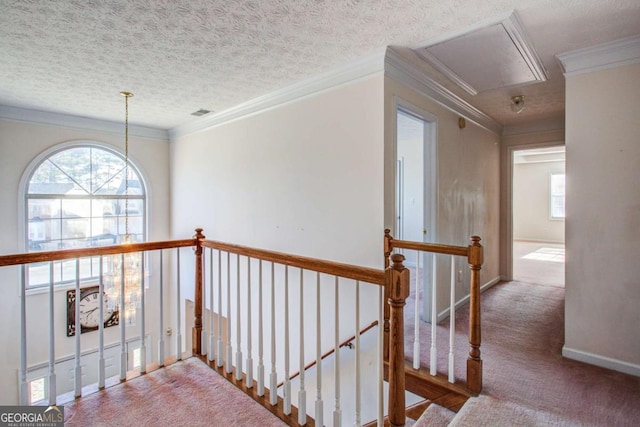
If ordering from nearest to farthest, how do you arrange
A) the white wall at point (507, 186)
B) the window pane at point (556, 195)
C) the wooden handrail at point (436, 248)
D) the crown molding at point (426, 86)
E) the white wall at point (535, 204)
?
1. the wooden handrail at point (436, 248)
2. the crown molding at point (426, 86)
3. the white wall at point (507, 186)
4. the window pane at point (556, 195)
5. the white wall at point (535, 204)

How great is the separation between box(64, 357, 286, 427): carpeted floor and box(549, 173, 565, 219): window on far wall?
31.1 feet

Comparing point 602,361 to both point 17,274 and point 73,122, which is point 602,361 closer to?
point 17,274

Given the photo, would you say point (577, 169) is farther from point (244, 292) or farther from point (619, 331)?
point (244, 292)

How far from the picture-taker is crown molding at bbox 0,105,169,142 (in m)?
3.98

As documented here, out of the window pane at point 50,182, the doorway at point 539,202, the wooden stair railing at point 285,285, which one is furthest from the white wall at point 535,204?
the window pane at point 50,182

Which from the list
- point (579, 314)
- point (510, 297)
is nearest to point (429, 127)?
point (579, 314)

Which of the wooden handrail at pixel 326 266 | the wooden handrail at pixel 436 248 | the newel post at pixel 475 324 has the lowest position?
the newel post at pixel 475 324

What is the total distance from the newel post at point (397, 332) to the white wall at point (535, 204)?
860cm

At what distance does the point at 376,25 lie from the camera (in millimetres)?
2076

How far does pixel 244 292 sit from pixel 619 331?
3.47 m

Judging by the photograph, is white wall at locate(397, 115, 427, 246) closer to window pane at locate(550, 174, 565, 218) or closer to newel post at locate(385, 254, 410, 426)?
newel post at locate(385, 254, 410, 426)

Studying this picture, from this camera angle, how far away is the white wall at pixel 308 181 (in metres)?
2.61

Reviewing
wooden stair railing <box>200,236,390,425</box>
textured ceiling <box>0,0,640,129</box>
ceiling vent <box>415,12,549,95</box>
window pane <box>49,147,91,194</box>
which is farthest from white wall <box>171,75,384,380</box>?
window pane <box>49,147,91,194</box>

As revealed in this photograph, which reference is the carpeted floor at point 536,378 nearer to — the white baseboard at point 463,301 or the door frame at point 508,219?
the white baseboard at point 463,301
